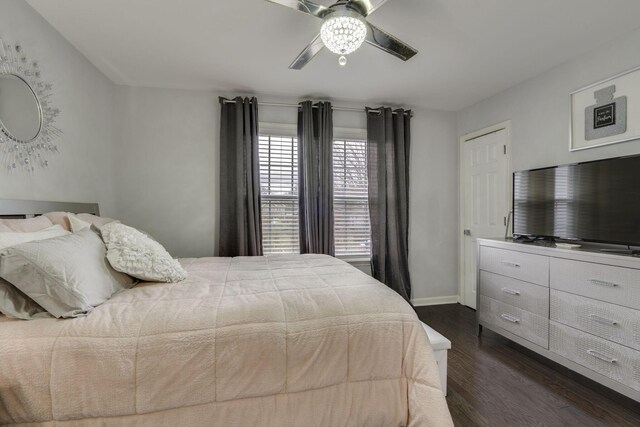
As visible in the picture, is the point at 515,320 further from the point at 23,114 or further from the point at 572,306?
the point at 23,114

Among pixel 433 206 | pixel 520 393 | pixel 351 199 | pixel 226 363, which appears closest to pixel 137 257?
pixel 226 363

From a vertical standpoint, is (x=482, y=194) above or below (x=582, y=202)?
above

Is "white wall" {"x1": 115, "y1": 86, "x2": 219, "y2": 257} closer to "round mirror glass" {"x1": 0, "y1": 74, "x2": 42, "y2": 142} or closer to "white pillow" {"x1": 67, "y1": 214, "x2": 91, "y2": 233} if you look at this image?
"round mirror glass" {"x1": 0, "y1": 74, "x2": 42, "y2": 142}

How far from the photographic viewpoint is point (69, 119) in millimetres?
2225

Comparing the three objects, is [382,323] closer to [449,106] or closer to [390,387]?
[390,387]

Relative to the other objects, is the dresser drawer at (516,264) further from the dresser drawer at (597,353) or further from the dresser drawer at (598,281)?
the dresser drawer at (597,353)

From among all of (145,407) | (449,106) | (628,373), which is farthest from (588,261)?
(145,407)

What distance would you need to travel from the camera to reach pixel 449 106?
11.6 ft

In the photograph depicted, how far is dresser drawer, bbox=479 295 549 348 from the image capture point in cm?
212

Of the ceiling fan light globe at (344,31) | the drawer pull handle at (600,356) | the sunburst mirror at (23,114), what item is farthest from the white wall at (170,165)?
the drawer pull handle at (600,356)

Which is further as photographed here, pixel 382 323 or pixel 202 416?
pixel 382 323

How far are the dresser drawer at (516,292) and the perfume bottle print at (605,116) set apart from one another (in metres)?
1.32

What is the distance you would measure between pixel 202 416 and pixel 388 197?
277cm

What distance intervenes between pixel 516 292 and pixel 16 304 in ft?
10.2
